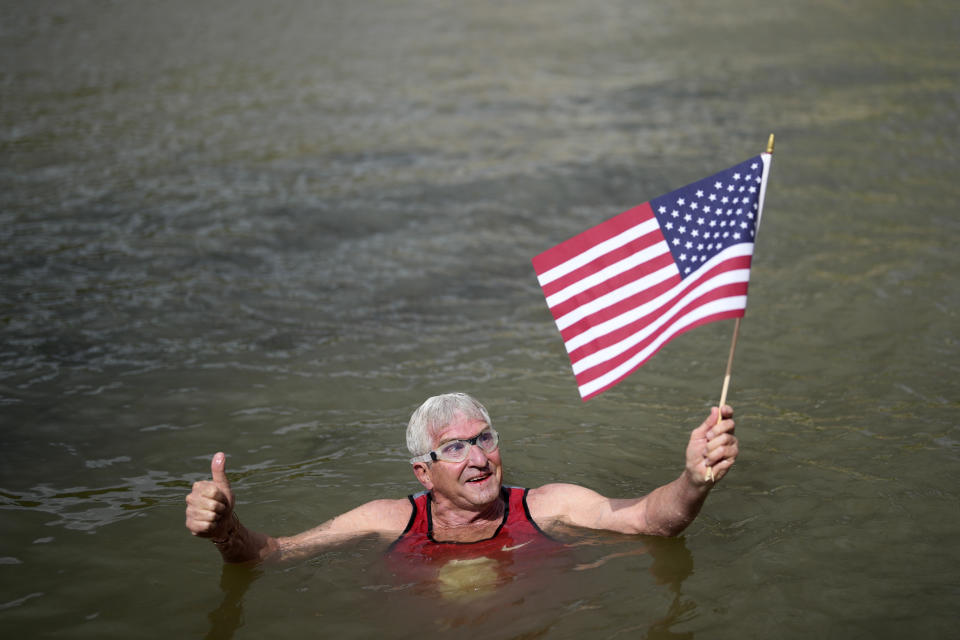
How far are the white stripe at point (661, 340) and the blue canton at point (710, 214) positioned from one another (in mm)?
234

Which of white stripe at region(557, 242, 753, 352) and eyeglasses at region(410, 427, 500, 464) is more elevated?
white stripe at region(557, 242, 753, 352)

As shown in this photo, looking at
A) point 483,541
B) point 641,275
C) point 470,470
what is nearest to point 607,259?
point 641,275

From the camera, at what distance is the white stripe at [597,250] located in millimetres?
5230

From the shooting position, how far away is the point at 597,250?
527 cm

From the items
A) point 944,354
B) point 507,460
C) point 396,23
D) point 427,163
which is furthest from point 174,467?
point 396,23

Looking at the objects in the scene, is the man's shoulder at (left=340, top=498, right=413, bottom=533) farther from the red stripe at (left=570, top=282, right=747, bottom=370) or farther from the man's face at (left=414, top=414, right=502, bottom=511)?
the red stripe at (left=570, top=282, right=747, bottom=370)

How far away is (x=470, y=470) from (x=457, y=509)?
373mm

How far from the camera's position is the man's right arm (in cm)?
493

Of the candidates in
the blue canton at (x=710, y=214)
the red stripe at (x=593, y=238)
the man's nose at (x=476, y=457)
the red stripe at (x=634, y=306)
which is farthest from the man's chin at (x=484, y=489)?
the blue canton at (x=710, y=214)

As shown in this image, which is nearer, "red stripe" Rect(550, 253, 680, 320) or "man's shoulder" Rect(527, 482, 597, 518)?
"red stripe" Rect(550, 253, 680, 320)

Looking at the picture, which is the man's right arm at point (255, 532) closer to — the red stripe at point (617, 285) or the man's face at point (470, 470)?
the man's face at point (470, 470)

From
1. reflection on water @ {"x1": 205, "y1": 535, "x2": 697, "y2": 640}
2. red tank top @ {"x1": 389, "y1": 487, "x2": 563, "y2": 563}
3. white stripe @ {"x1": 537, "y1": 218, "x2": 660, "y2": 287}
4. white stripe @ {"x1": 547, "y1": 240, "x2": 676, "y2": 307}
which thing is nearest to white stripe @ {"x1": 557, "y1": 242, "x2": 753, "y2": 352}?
white stripe @ {"x1": 547, "y1": 240, "x2": 676, "y2": 307}

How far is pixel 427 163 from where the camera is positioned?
17.3 m

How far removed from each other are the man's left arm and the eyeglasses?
0.58 meters
